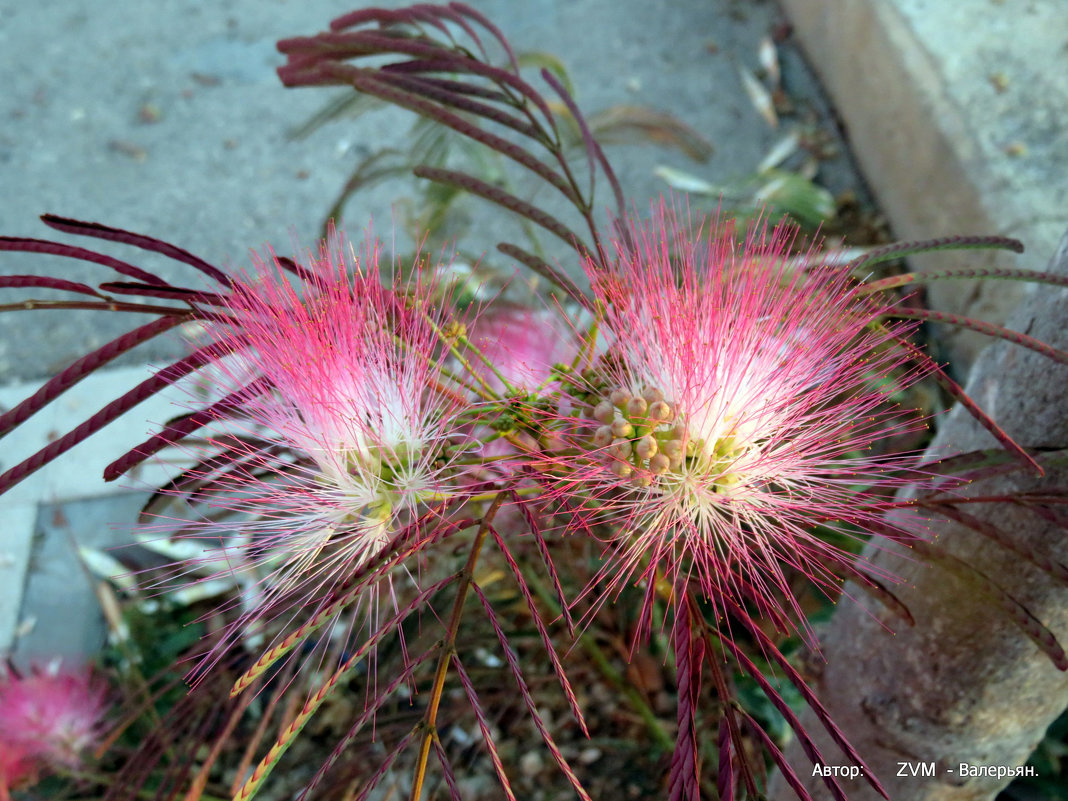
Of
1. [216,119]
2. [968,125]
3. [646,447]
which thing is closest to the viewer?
[646,447]

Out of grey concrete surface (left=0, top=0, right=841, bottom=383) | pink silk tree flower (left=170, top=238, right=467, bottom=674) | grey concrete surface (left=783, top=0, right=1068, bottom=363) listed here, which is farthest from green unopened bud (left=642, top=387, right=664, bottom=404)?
grey concrete surface (left=0, top=0, right=841, bottom=383)

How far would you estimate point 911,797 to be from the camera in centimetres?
76

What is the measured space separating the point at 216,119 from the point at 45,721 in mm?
2067

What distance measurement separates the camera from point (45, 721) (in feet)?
3.58

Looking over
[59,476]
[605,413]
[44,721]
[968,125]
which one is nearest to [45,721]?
[44,721]

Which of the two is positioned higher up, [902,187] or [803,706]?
[902,187]

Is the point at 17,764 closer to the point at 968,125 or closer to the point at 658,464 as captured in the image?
the point at 658,464

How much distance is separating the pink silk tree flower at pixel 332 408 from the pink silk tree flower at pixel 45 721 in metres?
0.74

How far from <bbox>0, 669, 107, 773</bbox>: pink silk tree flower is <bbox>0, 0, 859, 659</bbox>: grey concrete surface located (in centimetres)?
94

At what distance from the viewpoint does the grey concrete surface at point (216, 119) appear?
7.43 feet

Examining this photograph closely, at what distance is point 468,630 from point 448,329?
77 centimetres

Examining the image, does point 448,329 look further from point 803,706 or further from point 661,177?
point 661,177

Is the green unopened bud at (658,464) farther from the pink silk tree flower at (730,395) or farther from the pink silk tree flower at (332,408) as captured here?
the pink silk tree flower at (332,408)

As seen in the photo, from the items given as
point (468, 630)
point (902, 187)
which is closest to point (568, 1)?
A: point (902, 187)
